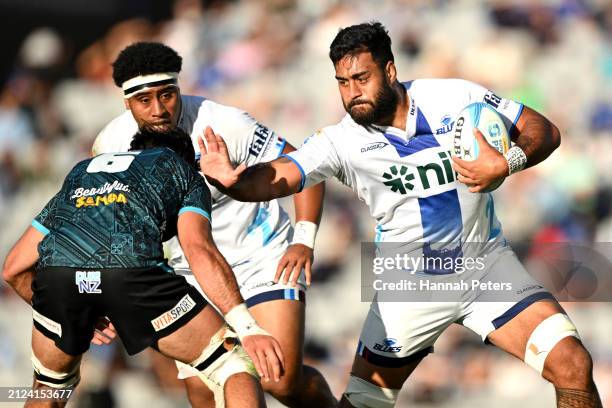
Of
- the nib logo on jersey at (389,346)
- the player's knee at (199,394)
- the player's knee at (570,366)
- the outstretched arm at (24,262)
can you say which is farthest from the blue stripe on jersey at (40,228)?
the player's knee at (570,366)

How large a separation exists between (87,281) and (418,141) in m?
2.21

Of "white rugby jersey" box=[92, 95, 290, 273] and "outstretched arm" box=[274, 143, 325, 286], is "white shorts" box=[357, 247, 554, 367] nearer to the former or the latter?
"outstretched arm" box=[274, 143, 325, 286]

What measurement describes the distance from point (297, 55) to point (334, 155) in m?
4.58

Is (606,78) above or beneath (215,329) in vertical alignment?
above

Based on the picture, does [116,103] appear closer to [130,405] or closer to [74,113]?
[74,113]

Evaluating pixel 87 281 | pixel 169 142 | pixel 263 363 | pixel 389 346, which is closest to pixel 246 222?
pixel 389 346

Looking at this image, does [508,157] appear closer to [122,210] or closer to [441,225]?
[441,225]

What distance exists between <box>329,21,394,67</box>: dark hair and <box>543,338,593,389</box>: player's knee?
78.7 inches

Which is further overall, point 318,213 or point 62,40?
point 62,40

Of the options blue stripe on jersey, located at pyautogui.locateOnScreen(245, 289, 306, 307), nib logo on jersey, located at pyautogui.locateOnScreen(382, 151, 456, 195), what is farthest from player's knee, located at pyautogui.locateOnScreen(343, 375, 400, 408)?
nib logo on jersey, located at pyautogui.locateOnScreen(382, 151, 456, 195)

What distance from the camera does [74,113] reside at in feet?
34.1

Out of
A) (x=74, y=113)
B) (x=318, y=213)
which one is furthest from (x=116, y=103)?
(x=318, y=213)

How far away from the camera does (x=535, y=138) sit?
548cm

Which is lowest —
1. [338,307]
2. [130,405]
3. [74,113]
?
[130,405]
